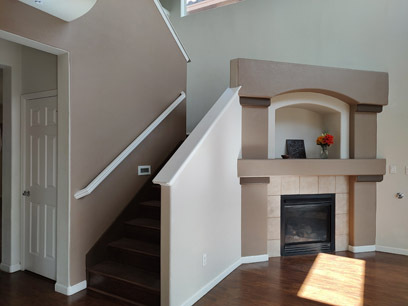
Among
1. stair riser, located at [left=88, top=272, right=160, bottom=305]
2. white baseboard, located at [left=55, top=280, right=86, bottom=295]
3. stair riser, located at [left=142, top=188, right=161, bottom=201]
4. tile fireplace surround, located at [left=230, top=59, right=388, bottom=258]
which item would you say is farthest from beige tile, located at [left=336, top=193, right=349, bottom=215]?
white baseboard, located at [left=55, top=280, right=86, bottom=295]

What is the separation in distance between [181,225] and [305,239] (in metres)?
2.35

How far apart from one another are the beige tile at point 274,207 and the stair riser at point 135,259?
173 centimetres

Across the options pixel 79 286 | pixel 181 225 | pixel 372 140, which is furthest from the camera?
pixel 372 140

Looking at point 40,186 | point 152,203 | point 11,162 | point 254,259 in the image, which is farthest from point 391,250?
point 11,162

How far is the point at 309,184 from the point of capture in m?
4.02

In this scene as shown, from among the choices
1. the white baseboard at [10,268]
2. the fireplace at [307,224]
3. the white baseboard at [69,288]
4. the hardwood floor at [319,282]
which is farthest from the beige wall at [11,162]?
the fireplace at [307,224]

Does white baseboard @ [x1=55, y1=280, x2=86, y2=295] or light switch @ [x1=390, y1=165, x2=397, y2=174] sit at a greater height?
light switch @ [x1=390, y1=165, x2=397, y2=174]

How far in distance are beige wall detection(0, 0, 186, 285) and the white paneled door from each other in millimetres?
397

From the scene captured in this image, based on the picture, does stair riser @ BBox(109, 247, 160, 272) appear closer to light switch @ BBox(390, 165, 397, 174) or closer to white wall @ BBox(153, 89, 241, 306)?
white wall @ BBox(153, 89, 241, 306)

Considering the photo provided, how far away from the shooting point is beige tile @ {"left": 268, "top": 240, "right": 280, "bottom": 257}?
385 centimetres

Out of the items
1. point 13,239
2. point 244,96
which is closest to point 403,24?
point 244,96

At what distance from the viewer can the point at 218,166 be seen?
121 inches

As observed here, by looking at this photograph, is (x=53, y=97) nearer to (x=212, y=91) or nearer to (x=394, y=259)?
(x=212, y=91)

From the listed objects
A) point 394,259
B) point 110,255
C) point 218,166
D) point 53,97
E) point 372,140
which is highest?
point 53,97
